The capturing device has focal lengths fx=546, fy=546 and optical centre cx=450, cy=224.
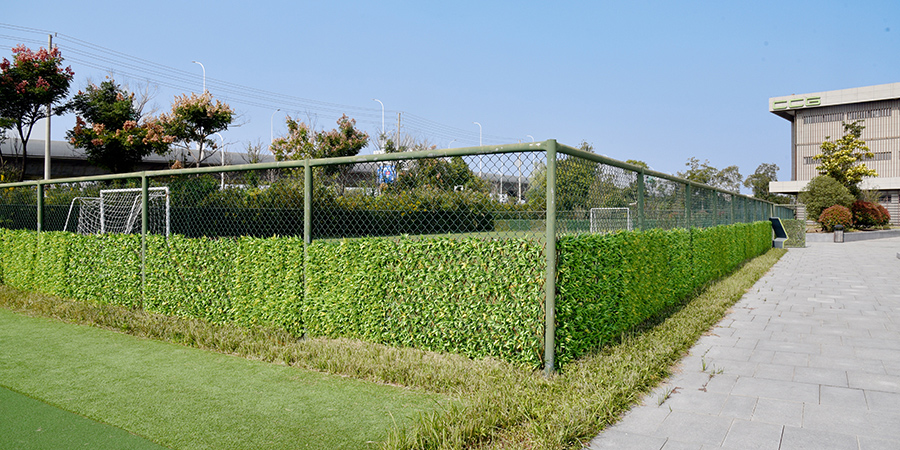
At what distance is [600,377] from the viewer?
13.5ft

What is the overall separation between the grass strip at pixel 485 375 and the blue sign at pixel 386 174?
5.03ft

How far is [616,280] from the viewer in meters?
5.34

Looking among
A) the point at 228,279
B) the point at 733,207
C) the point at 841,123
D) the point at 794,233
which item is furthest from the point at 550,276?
the point at 841,123

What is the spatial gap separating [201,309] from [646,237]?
17.1 feet

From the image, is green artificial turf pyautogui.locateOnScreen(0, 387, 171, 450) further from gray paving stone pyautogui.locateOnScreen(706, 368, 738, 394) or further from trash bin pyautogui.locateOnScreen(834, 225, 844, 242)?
trash bin pyautogui.locateOnScreen(834, 225, 844, 242)

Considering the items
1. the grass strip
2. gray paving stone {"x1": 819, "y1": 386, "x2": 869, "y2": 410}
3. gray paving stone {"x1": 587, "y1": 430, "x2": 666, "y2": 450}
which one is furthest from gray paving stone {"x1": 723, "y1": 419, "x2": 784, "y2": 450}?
gray paving stone {"x1": 819, "y1": 386, "x2": 869, "y2": 410}

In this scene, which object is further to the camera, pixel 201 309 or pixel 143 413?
pixel 201 309

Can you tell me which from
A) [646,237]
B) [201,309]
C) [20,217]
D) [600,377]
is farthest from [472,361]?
[20,217]

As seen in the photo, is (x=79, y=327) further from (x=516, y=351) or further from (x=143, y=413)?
(x=516, y=351)

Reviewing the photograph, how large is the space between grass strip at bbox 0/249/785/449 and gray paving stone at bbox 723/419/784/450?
25.7 inches

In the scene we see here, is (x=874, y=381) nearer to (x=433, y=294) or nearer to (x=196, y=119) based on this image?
(x=433, y=294)

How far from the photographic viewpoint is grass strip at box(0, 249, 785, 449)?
3205mm

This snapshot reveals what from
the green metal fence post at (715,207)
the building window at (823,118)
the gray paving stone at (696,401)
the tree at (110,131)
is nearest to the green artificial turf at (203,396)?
the gray paving stone at (696,401)

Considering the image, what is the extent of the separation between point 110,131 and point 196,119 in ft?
13.1
